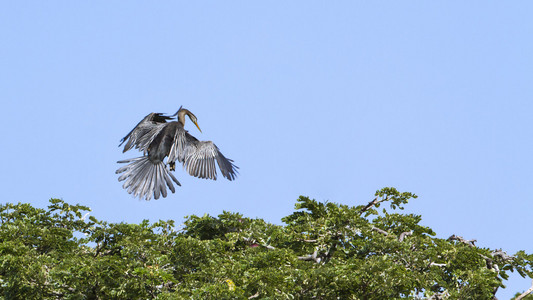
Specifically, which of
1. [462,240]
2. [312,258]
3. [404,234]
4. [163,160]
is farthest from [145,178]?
[462,240]

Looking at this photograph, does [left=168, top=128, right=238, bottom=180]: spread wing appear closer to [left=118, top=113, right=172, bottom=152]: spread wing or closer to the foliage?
[left=118, top=113, right=172, bottom=152]: spread wing

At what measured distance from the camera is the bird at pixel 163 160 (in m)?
12.6

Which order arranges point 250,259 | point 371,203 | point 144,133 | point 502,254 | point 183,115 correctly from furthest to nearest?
point 183,115 → point 144,133 → point 371,203 → point 502,254 → point 250,259

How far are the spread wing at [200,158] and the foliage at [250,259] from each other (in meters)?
1.66

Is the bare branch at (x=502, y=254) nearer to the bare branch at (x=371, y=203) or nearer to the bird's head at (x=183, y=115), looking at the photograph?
the bare branch at (x=371, y=203)

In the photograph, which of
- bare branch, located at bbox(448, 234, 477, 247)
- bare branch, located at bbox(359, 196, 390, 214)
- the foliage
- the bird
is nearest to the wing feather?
the bird

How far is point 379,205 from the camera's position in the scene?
11273 mm

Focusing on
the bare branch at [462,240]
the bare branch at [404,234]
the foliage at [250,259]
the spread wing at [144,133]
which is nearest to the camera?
the foliage at [250,259]

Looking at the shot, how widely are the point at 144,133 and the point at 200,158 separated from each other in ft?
5.01

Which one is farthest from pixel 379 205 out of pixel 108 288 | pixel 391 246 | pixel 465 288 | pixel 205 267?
pixel 108 288

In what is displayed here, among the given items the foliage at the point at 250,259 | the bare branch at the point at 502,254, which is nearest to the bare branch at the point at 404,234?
the foliage at the point at 250,259

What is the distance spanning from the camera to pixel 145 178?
12672 millimetres

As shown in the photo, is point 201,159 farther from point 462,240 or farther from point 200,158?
point 462,240

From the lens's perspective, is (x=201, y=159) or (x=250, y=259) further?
(x=201, y=159)
